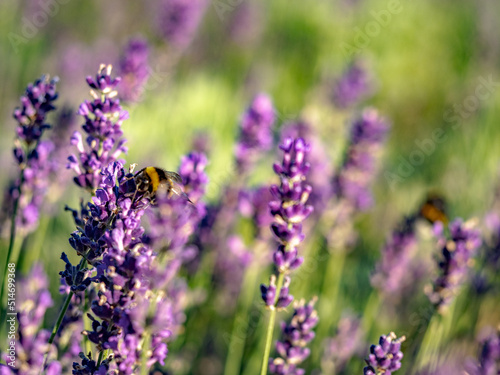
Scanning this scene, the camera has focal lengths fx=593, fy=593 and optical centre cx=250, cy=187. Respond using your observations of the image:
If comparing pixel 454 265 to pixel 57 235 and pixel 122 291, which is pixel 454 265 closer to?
pixel 122 291

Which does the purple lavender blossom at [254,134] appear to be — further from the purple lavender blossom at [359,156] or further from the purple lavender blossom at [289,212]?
Answer: the purple lavender blossom at [289,212]

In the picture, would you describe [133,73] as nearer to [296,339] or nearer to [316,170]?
[316,170]

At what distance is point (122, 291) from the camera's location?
1.25m

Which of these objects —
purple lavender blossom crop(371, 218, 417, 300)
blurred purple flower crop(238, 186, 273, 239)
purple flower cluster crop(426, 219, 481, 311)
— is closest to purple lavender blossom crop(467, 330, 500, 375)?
purple flower cluster crop(426, 219, 481, 311)

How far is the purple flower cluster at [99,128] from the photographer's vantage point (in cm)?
156

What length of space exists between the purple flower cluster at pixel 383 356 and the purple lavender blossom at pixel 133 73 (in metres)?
1.62

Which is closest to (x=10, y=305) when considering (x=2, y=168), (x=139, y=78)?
(x=139, y=78)

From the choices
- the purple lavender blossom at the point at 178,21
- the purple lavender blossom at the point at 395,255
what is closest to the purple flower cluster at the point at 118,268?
the purple lavender blossom at the point at 395,255

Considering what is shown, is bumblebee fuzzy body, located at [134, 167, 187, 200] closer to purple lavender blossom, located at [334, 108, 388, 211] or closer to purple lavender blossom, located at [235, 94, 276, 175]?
purple lavender blossom, located at [235, 94, 276, 175]

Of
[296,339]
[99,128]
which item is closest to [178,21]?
[99,128]

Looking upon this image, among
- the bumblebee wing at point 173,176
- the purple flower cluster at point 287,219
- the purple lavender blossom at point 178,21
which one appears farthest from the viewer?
the purple lavender blossom at point 178,21

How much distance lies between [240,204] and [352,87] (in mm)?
1800

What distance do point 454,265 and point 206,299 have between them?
138 cm

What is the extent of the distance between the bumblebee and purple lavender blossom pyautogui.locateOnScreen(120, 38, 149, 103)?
100cm
